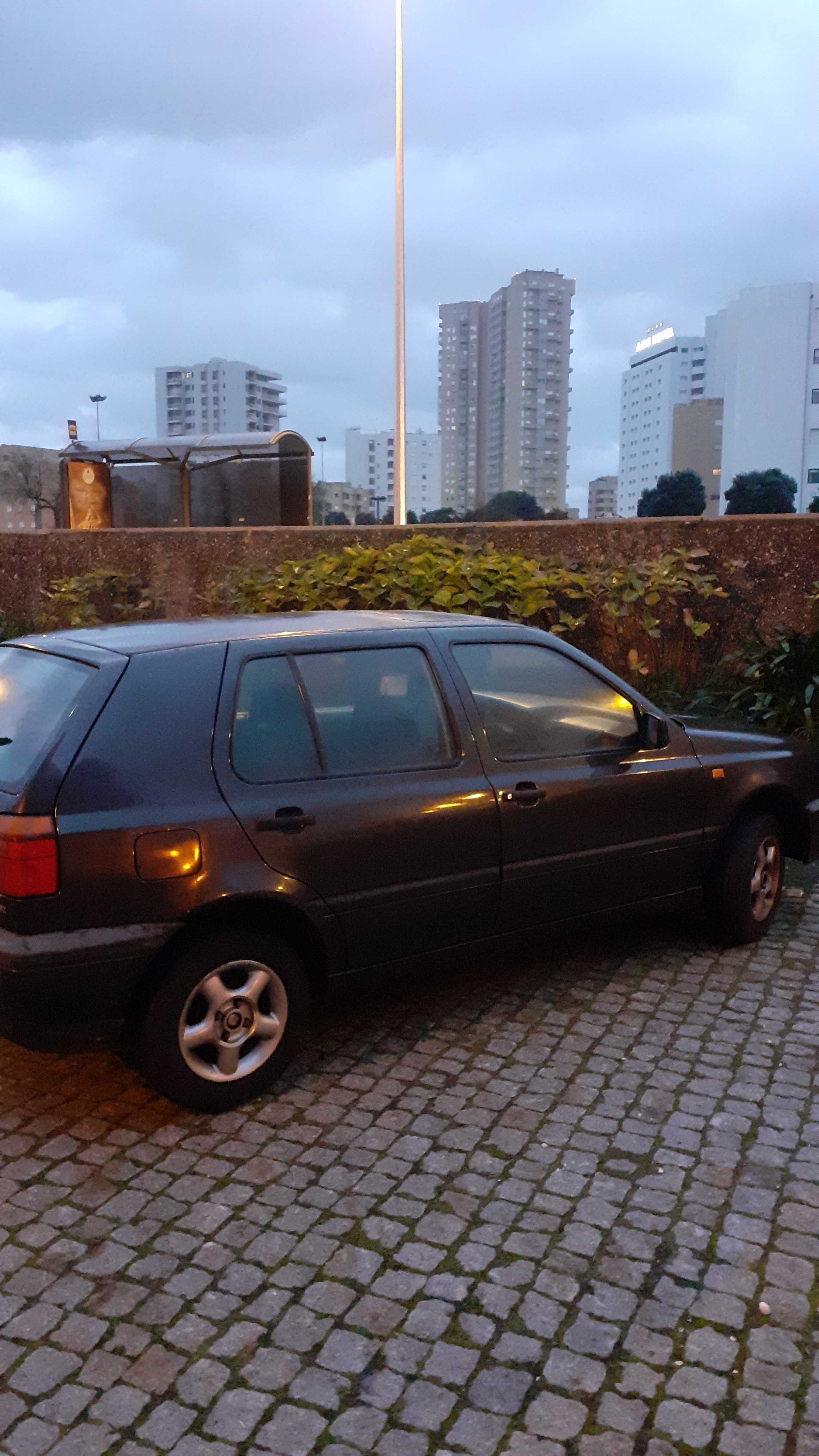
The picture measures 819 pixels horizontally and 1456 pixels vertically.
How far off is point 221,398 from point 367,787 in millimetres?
69125

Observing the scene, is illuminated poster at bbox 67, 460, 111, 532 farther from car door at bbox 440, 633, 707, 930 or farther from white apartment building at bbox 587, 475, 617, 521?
white apartment building at bbox 587, 475, 617, 521

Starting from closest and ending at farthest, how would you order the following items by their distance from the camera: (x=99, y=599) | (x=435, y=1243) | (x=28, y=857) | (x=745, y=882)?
(x=435, y=1243)
(x=28, y=857)
(x=745, y=882)
(x=99, y=599)

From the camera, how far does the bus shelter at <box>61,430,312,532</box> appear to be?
14273 mm

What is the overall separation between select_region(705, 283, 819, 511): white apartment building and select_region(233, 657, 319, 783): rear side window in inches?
4112

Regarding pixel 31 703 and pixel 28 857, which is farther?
pixel 31 703

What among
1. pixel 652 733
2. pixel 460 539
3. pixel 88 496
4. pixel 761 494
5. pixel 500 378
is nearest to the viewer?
pixel 652 733

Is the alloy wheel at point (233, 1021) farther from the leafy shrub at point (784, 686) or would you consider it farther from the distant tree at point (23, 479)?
the distant tree at point (23, 479)

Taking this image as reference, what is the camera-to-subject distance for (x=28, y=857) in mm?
3428

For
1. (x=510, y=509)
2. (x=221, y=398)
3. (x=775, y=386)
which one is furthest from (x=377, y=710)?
(x=775, y=386)

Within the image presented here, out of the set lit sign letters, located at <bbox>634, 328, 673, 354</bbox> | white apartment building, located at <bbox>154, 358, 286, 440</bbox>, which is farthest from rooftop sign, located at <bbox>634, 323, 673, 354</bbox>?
white apartment building, located at <bbox>154, 358, 286, 440</bbox>

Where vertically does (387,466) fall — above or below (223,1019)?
above

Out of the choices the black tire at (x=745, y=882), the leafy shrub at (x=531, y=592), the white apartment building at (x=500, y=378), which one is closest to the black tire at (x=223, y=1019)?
the black tire at (x=745, y=882)

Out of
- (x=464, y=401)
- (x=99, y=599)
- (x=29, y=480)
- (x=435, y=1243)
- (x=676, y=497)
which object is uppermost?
(x=464, y=401)

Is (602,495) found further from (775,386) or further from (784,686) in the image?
(784,686)
